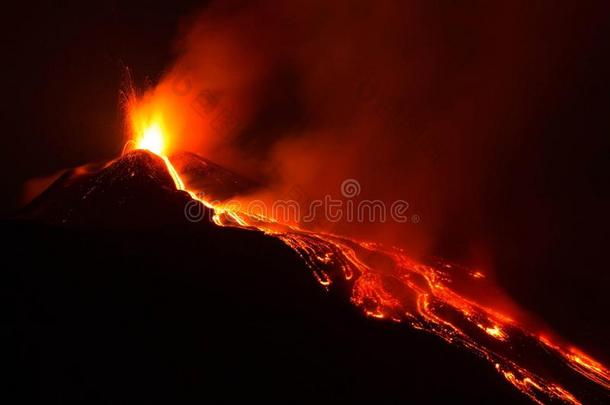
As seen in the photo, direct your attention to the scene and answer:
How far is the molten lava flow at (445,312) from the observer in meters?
8.65

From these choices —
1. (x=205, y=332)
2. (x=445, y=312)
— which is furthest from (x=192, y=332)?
(x=445, y=312)

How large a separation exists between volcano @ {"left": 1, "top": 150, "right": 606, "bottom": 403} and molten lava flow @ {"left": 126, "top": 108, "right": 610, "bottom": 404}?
103mm

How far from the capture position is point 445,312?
1070cm

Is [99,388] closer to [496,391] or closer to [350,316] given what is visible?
[350,316]

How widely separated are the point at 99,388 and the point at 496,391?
661cm

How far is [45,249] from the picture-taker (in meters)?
8.33

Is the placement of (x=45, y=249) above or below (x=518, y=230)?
below

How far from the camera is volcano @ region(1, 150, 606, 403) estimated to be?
234 inches

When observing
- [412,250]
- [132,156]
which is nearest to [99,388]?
[132,156]

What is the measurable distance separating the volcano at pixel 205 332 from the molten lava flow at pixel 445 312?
0.34 ft

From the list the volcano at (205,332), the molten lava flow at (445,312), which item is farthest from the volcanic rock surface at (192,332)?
the molten lava flow at (445,312)

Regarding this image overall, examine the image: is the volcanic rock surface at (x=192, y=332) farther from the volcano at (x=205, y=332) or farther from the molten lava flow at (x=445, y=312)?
the molten lava flow at (x=445, y=312)

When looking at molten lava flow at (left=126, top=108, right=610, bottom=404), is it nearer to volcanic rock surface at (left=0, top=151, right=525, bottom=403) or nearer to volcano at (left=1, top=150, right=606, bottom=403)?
volcano at (left=1, top=150, right=606, bottom=403)

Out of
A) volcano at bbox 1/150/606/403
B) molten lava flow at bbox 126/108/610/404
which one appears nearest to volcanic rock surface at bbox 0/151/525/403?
volcano at bbox 1/150/606/403
